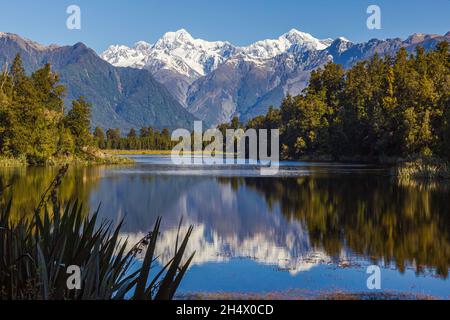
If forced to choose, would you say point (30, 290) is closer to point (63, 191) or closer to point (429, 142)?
point (63, 191)

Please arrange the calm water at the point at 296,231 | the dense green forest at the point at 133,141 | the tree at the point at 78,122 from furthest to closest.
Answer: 1. the dense green forest at the point at 133,141
2. the tree at the point at 78,122
3. the calm water at the point at 296,231

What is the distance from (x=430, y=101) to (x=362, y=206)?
39.5 metres

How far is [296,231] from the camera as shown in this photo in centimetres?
1878

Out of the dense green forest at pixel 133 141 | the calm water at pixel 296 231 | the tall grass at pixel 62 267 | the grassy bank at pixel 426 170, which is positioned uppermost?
Answer: the dense green forest at pixel 133 141

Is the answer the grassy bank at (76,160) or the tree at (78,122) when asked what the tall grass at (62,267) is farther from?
the tree at (78,122)

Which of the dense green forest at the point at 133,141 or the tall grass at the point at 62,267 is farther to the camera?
the dense green forest at the point at 133,141

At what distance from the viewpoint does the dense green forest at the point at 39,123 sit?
2387 inches

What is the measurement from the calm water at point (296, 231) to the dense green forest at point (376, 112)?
62.4ft

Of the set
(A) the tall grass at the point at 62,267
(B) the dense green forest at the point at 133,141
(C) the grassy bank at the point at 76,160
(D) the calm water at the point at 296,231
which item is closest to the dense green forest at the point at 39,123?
(C) the grassy bank at the point at 76,160

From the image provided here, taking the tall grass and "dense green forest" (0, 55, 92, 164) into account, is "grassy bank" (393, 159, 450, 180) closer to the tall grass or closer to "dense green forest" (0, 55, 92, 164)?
"dense green forest" (0, 55, 92, 164)

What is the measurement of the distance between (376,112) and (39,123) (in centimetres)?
4132

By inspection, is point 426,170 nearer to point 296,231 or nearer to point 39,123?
point 296,231

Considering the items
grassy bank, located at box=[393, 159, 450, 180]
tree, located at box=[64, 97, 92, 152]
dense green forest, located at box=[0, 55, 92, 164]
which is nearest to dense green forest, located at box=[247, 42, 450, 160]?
grassy bank, located at box=[393, 159, 450, 180]

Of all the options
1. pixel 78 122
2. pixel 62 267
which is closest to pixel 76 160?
pixel 78 122
